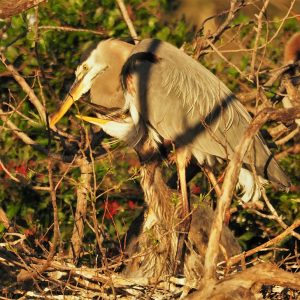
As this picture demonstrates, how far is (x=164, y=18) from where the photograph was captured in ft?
21.3

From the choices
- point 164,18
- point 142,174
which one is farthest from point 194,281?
point 164,18

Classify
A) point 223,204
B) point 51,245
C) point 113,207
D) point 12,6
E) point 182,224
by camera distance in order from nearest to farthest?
1. point 223,204
2. point 12,6
3. point 51,245
4. point 182,224
5. point 113,207

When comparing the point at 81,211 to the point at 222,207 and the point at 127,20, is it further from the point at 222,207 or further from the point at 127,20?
the point at 222,207

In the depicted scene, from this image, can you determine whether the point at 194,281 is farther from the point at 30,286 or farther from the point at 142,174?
the point at 142,174

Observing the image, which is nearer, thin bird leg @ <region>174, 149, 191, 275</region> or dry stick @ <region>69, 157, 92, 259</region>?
dry stick @ <region>69, 157, 92, 259</region>

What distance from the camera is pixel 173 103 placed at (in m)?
5.11

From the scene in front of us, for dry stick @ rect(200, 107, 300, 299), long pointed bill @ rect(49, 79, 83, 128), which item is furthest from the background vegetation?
dry stick @ rect(200, 107, 300, 299)

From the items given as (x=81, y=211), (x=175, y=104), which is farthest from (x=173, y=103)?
(x=81, y=211)

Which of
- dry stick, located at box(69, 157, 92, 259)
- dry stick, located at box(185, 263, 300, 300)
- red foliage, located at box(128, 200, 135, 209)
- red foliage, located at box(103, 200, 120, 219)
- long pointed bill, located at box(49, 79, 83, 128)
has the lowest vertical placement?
red foliage, located at box(128, 200, 135, 209)

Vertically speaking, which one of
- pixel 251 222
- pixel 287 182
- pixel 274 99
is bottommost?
pixel 251 222

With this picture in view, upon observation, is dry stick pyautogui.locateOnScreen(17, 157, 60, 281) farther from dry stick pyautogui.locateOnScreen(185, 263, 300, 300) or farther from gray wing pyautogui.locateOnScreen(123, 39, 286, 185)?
gray wing pyautogui.locateOnScreen(123, 39, 286, 185)

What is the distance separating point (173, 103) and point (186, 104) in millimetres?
81

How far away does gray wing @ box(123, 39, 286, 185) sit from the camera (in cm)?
495

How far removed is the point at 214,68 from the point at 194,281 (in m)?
2.49
